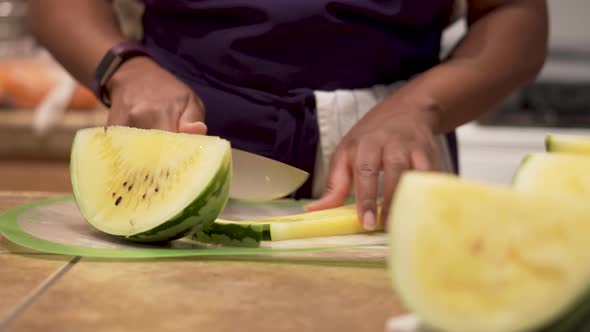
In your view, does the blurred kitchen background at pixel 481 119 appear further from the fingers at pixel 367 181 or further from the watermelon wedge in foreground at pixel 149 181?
the watermelon wedge in foreground at pixel 149 181

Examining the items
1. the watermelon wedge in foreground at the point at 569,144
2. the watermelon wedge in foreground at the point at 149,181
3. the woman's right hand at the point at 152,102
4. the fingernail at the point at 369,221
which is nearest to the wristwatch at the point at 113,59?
the woman's right hand at the point at 152,102

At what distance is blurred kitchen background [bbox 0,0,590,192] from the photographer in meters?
2.11

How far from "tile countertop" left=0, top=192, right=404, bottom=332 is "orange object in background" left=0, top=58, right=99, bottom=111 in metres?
1.80

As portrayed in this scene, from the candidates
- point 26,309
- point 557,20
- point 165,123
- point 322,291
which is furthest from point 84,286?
point 557,20

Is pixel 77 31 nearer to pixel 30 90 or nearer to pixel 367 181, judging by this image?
pixel 367 181

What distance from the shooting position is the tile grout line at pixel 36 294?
592 mm

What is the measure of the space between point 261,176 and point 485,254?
1.81 ft

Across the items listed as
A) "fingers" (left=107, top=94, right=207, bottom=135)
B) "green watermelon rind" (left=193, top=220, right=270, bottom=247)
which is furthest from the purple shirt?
"green watermelon rind" (left=193, top=220, right=270, bottom=247)

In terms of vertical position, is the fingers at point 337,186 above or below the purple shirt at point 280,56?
below

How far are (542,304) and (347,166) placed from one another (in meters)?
0.53

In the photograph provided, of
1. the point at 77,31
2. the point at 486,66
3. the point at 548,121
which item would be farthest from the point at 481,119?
the point at 77,31

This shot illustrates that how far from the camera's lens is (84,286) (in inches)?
26.9

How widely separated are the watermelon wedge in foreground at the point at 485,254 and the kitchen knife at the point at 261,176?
1.67ft

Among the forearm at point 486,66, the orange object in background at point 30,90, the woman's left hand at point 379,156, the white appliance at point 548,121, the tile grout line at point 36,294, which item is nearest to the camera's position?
the tile grout line at point 36,294
